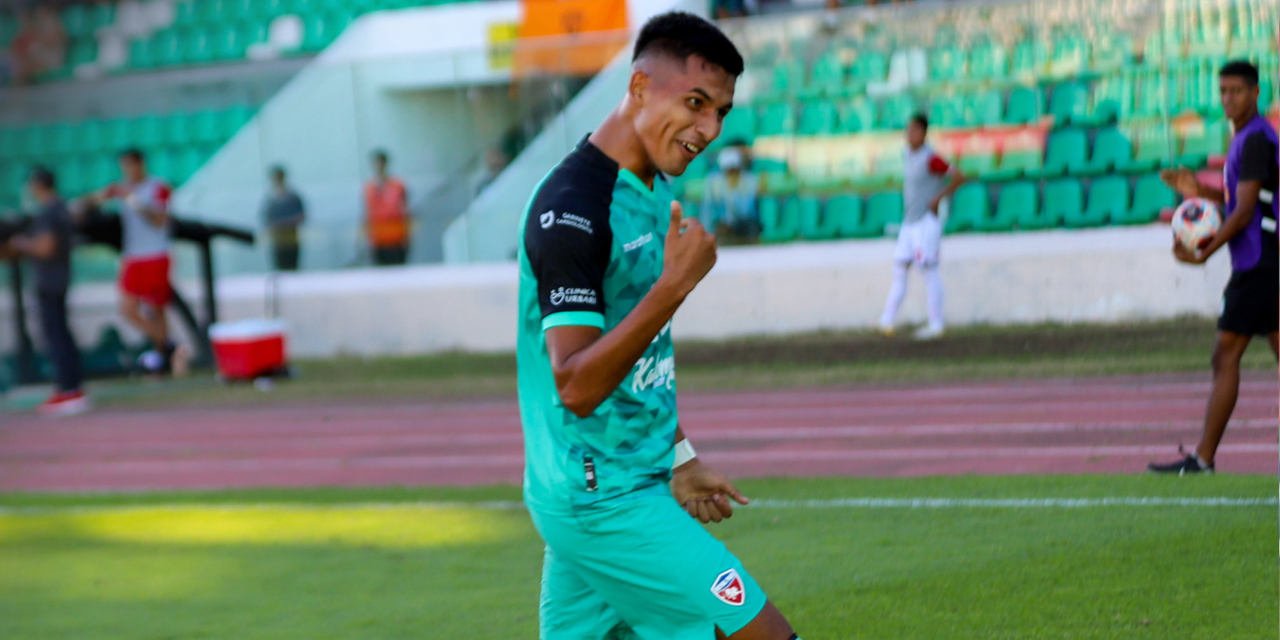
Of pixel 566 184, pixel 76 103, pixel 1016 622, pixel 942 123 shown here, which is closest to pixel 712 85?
pixel 566 184

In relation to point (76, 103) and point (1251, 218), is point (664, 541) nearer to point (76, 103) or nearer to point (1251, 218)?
point (1251, 218)

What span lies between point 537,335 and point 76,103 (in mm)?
20440

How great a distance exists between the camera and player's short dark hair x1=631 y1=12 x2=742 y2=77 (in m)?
3.18

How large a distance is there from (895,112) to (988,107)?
1.04 metres

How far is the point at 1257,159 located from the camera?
7.21m

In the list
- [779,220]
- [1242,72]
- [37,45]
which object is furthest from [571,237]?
[37,45]

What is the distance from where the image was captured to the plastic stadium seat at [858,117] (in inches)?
674

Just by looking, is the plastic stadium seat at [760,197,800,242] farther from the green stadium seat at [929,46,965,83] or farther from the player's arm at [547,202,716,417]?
the player's arm at [547,202,716,417]

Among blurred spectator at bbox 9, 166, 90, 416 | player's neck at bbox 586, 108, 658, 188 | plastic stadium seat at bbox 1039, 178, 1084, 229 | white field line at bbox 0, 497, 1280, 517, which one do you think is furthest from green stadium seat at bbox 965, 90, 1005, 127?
player's neck at bbox 586, 108, 658, 188

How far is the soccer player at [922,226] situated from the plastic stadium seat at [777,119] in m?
2.47

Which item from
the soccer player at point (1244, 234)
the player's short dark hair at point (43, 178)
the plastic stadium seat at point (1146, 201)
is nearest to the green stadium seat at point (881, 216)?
the plastic stadium seat at point (1146, 201)

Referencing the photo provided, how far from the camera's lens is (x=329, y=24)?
24375 millimetres

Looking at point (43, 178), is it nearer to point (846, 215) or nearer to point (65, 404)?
point (65, 404)

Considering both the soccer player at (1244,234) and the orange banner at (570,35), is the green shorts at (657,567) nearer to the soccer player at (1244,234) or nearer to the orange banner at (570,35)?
the soccer player at (1244,234)
